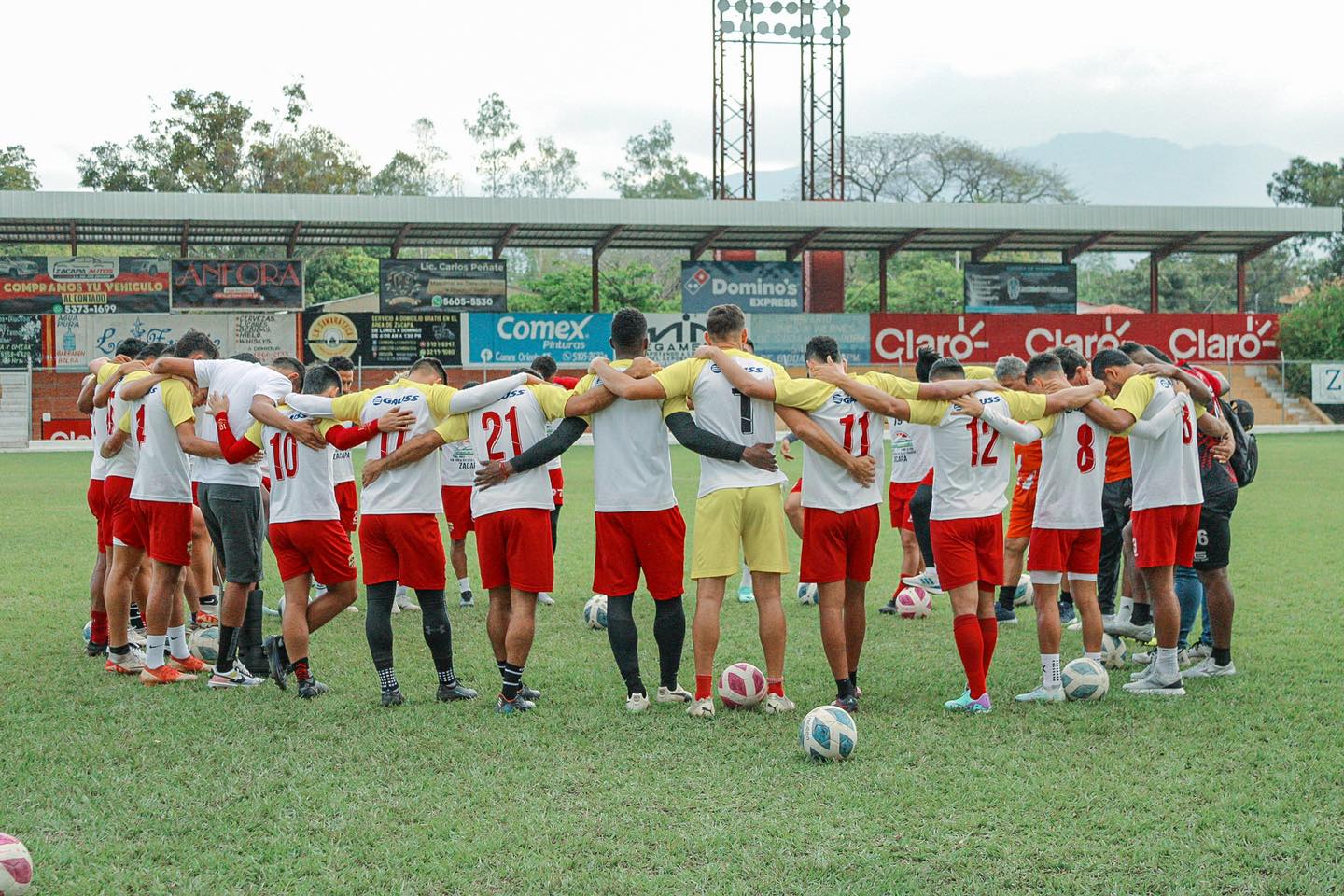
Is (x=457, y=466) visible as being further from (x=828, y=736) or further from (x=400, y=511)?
(x=828, y=736)

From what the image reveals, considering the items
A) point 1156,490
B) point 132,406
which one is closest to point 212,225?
point 132,406

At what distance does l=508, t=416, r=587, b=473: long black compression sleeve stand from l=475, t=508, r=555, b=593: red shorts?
0.28 meters

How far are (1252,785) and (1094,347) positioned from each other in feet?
120

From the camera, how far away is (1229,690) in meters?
7.13

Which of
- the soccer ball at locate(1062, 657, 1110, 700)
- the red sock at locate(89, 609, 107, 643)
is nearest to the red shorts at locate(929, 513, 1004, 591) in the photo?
the soccer ball at locate(1062, 657, 1110, 700)

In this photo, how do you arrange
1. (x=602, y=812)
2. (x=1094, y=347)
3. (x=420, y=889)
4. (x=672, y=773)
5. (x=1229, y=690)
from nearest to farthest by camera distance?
(x=420, y=889) < (x=602, y=812) < (x=672, y=773) < (x=1229, y=690) < (x=1094, y=347)

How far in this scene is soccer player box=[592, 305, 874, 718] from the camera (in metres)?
6.75

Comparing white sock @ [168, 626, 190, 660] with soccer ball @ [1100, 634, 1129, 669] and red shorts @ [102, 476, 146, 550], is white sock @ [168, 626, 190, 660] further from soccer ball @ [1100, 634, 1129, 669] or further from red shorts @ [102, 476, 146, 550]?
soccer ball @ [1100, 634, 1129, 669]

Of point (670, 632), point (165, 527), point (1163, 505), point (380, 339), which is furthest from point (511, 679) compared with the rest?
point (380, 339)

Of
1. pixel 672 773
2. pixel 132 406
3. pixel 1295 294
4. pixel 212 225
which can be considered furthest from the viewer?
pixel 1295 294

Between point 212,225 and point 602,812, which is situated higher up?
point 212,225

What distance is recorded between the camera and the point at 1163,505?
7203mm

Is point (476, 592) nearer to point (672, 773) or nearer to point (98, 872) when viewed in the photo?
point (672, 773)

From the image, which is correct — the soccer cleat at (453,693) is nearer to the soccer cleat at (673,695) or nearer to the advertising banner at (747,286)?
the soccer cleat at (673,695)
